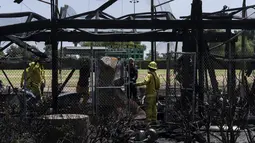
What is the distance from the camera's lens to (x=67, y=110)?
13211 mm

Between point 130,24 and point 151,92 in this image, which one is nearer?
point 130,24

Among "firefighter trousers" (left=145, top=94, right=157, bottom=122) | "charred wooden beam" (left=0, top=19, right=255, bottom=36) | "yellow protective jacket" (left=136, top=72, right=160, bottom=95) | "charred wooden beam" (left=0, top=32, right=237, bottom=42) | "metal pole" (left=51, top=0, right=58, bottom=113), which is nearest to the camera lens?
"metal pole" (left=51, top=0, right=58, bottom=113)

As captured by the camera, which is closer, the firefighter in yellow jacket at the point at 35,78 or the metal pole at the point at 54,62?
the metal pole at the point at 54,62

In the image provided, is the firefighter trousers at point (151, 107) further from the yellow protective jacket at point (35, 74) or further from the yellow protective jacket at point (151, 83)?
the yellow protective jacket at point (35, 74)

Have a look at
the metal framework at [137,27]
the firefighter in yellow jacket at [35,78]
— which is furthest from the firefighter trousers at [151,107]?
the firefighter in yellow jacket at [35,78]

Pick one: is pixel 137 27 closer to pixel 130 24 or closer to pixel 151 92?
pixel 130 24

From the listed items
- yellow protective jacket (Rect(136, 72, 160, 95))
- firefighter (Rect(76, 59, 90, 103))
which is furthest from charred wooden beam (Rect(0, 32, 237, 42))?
yellow protective jacket (Rect(136, 72, 160, 95))

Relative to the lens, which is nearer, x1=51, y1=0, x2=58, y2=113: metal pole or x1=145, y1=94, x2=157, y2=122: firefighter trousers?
x1=51, y1=0, x2=58, y2=113: metal pole

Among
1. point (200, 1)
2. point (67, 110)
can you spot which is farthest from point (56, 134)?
point (200, 1)

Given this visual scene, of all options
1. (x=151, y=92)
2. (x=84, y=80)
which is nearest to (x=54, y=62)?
(x=84, y=80)

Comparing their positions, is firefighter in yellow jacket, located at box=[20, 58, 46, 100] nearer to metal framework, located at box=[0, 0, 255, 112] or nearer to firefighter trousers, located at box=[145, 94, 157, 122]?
metal framework, located at box=[0, 0, 255, 112]

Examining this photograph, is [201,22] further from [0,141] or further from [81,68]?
[0,141]

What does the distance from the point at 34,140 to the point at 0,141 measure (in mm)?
1114

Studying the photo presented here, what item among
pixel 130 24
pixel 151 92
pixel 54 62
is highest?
pixel 130 24
